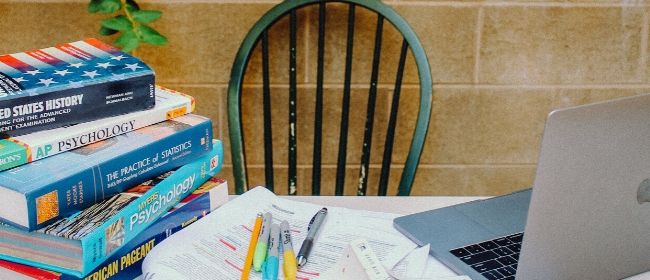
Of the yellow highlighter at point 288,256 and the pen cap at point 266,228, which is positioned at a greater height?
the pen cap at point 266,228

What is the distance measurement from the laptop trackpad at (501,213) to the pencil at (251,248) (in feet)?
1.01

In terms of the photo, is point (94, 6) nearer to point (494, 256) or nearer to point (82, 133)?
point (82, 133)

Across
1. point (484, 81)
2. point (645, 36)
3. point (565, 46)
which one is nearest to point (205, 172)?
point (484, 81)

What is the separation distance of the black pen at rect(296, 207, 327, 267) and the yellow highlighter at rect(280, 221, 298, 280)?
0.04ft

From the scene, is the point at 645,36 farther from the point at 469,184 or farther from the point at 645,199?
the point at 645,199

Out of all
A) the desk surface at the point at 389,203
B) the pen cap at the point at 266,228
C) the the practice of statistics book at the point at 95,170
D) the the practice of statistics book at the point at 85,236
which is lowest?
the desk surface at the point at 389,203

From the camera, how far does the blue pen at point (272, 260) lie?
0.91 metres

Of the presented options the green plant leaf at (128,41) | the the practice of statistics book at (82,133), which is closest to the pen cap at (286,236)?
the the practice of statistics book at (82,133)

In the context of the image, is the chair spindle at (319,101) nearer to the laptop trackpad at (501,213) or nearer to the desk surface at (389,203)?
the desk surface at (389,203)

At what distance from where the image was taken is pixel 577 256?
2.77ft

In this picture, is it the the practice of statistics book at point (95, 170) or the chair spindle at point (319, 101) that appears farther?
the chair spindle at point (319, 101)

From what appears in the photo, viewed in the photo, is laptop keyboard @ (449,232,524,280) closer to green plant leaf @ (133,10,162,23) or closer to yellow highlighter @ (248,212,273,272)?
yellow highlighter @ (248,212,273,272)

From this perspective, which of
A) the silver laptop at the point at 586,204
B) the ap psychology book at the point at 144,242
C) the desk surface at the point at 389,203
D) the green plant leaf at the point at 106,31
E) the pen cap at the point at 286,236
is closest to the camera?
the silver laptop at the point at 586,204

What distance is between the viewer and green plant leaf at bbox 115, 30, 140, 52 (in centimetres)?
159
